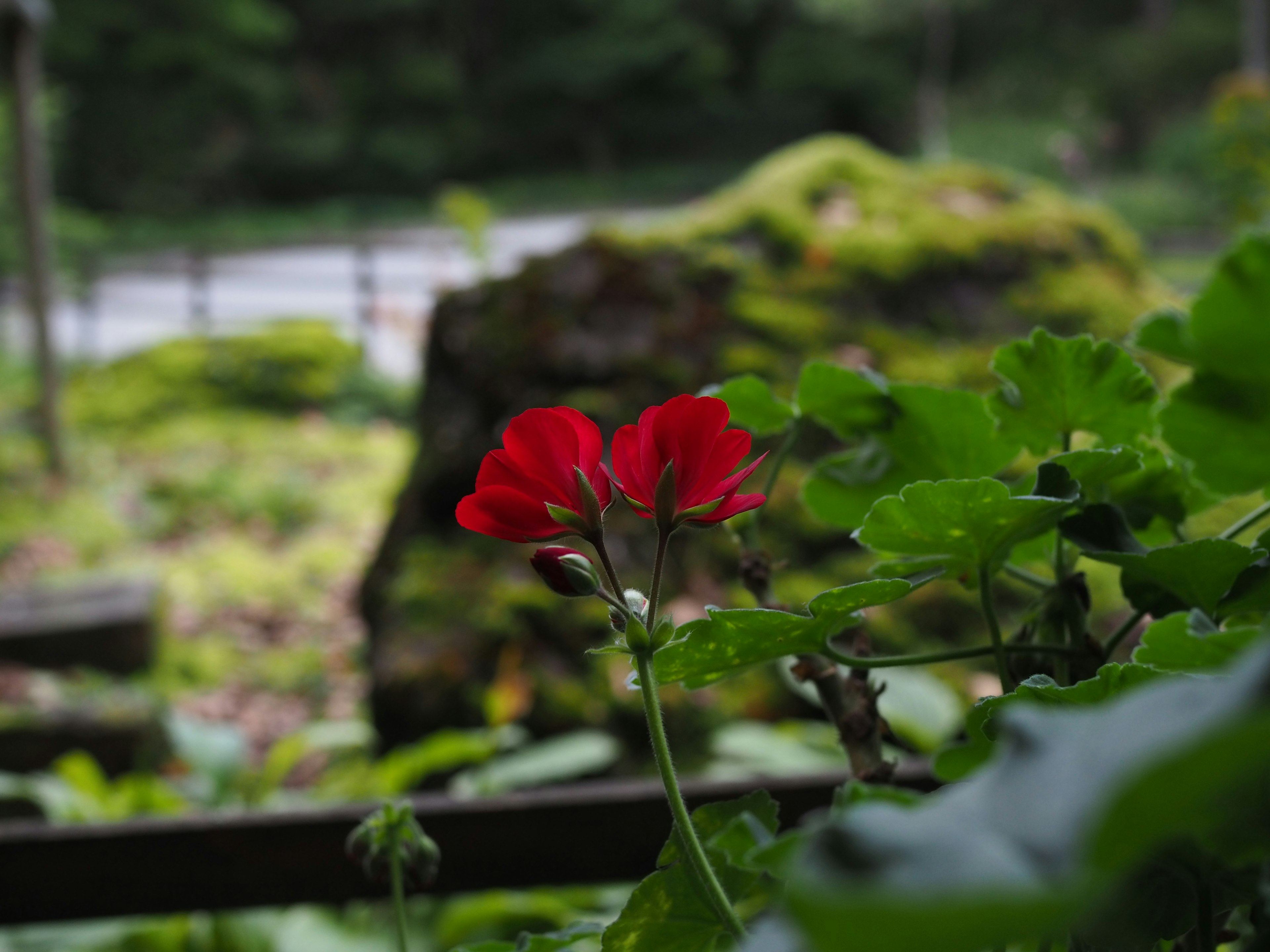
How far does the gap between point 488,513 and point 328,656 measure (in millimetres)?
3471

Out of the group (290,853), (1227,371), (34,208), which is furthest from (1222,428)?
(34,208)

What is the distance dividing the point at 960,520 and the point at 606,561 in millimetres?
112

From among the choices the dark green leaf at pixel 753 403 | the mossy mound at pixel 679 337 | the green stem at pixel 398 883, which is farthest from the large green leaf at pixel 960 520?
the mossy mound at pixel 679 337

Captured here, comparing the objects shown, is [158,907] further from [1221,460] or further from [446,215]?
[446,215]

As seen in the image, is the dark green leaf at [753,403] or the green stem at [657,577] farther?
the dark green leaf at [753,403]

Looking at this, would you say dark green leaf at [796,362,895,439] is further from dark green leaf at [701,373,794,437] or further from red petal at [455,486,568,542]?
red petal at [455,486,568,542]

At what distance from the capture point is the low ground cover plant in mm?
129

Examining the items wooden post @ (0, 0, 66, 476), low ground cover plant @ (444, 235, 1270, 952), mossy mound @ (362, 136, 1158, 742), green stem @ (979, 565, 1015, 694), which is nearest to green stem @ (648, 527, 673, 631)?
low ground cover plant @ (444, 235, 1270, 952)

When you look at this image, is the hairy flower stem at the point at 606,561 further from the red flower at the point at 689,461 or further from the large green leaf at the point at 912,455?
the large green leaf at the point at 912,455

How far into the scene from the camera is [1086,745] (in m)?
0.15

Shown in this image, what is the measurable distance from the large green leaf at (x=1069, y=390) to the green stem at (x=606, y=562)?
0.18 m

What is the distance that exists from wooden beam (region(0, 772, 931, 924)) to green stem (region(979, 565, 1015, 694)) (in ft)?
1.29

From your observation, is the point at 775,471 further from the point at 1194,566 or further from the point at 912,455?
the point at 1194,566

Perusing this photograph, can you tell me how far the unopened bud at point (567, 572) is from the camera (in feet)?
0.99
